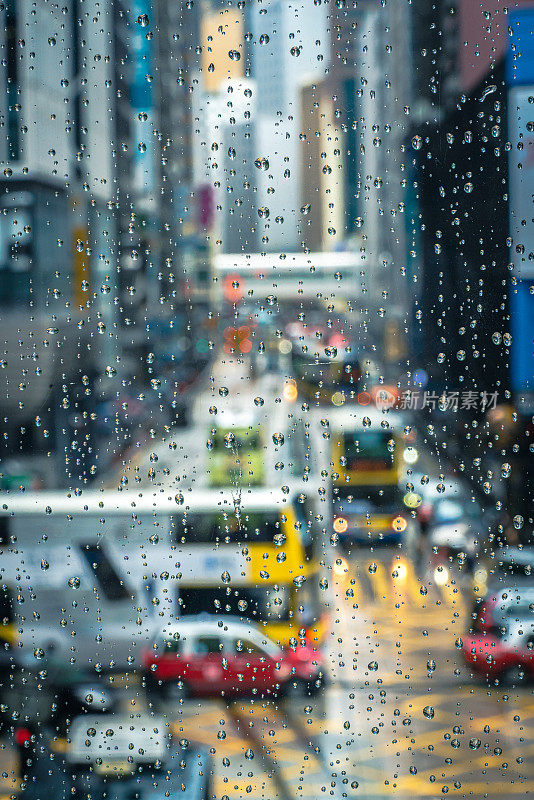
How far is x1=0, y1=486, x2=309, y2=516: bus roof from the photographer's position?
1.91 meters

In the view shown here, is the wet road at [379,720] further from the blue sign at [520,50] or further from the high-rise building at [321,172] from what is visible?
the blue sign at [520,50]

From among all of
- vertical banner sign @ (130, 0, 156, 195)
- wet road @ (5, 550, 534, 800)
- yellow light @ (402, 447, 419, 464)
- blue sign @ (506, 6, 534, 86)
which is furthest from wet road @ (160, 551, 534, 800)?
blue sign @ (506, 6, 534, 86)

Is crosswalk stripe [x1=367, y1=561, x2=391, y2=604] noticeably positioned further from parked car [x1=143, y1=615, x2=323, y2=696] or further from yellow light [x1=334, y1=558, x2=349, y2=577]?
parked car [x1=143, y1=615, x2=323, y2=696]

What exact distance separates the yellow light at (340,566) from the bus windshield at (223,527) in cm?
15

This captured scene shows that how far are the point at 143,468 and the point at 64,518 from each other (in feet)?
0.65


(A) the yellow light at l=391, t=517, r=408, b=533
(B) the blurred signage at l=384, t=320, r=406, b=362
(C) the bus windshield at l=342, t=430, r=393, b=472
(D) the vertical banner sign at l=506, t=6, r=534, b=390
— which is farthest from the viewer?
(A) the yellow light at l=391, t=517, r=408, b=533

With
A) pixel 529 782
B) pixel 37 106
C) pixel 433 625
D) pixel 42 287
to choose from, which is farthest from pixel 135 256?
pixel 529 782

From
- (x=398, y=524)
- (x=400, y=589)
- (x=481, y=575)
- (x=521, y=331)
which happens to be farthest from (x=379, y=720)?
(x=521, y=331)

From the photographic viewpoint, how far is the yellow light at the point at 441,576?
202cm

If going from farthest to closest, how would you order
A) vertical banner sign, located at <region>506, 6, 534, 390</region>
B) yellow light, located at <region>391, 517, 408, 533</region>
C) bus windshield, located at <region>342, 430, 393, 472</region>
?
yellow light, located at <region>391, 517, 408, 533</region>, bus windshield, located at <region>342, 430, 393, 472</region>, vertical banner sign, located at <region>506, 6, 534, 390</region>

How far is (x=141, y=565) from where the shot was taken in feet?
6.37

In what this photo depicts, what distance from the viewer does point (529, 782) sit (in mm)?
1919

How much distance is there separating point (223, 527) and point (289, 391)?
34 cm

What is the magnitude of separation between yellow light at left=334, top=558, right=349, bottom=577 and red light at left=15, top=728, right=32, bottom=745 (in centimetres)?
72
